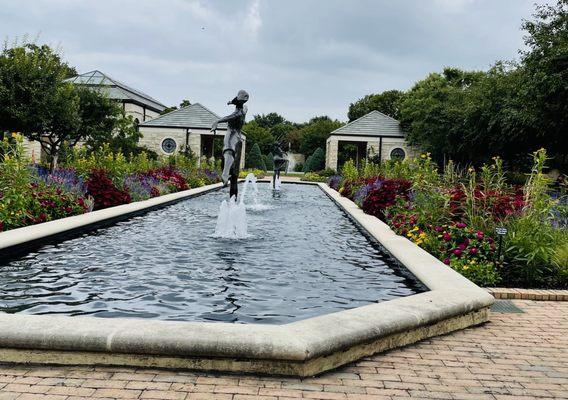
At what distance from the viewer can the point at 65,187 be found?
38.7 feet

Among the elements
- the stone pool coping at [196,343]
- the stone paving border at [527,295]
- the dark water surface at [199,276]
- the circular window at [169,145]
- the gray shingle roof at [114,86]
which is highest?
the gray shingle roof at [114,86]

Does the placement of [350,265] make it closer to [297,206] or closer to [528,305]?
[528,305]

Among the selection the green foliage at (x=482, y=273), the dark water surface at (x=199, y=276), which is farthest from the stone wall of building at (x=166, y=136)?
the green foliage at (x=482, y=273)

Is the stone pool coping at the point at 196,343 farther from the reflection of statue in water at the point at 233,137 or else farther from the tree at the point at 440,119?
the tree at the point at 440,119

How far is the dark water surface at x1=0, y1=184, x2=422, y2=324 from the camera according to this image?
4.94 m

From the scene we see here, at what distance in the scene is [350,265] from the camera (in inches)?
290

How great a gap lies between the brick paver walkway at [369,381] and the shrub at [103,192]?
33.1 ft

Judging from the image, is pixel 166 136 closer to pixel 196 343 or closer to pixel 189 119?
pixel 189 119

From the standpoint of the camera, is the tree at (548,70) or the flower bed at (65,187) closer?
the flower bed at (65,187)

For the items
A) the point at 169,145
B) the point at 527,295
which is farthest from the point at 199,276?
the point at 169,145

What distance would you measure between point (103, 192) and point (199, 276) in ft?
26.0

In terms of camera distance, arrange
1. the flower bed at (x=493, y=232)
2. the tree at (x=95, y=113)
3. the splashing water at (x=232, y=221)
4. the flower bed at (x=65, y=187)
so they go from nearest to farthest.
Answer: the flower bed at (x=493, y=232)
the flower bed at (x=65, y=187)
the splashing water at (x=232, y=221)
the tree at (x=95, y=113)

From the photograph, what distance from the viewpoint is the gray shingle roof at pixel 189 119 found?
44.5 m

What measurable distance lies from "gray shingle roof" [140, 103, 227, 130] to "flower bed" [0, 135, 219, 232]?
24211mm
